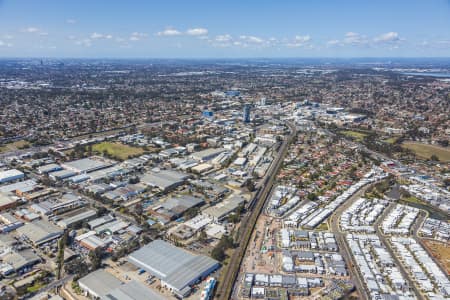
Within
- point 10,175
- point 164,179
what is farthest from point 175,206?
point 10,175

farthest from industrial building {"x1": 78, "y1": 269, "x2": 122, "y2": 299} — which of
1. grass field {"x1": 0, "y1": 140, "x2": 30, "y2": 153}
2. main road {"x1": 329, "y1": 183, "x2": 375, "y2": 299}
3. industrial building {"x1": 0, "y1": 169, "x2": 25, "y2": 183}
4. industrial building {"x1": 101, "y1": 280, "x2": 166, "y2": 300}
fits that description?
grass field {"x1": 0, "y1": 140, "x2": 30, "y2": 153}

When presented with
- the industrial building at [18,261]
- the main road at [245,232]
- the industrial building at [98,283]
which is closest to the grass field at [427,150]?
the main road at [245,232]

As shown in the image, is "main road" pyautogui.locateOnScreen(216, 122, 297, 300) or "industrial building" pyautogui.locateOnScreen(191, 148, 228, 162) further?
"industrial building" pyautogui.locateOnScreen(191, 148, 228, 162)

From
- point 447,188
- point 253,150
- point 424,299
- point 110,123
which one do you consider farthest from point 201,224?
point 110,123

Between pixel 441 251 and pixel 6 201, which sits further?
pixel 6 201

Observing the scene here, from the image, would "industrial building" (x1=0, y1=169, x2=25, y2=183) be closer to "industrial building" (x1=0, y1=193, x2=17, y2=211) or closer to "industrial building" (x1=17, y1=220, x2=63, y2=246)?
"industrial building" (x1=0, y1=193, x2=17, y2=211)

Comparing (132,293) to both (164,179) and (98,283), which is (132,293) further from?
(164,179)

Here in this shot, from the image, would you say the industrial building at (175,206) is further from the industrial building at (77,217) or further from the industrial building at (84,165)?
the industrial building at (84,165)
